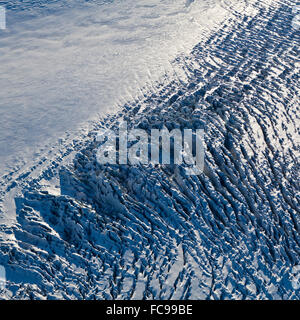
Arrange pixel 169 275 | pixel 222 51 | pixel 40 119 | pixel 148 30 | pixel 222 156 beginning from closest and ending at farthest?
pixel 169 275
pixel 222 156
pixel 40 119
pixel 222 51
pixel 148 30

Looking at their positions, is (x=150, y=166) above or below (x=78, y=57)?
below

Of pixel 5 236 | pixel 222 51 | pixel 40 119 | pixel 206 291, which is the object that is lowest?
pixel 206 291

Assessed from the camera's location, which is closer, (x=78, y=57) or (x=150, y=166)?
(x=150, y=166)

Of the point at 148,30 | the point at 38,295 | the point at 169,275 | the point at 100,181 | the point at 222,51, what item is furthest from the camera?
the point at 148,30

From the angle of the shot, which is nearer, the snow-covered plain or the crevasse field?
the crevasse field

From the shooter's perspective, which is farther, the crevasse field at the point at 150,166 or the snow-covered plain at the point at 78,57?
the snow-covered plain at the point at 78,57

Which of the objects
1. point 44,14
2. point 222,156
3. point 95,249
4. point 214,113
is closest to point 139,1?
point 44,14

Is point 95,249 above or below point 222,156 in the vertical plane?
below

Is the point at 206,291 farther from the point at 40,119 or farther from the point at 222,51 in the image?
the point at 222,51
